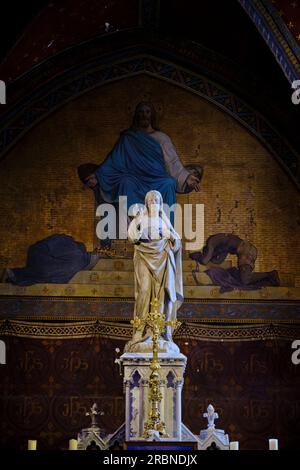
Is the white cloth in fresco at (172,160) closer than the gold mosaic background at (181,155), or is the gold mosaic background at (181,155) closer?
the gold mosaic background at (181,155)

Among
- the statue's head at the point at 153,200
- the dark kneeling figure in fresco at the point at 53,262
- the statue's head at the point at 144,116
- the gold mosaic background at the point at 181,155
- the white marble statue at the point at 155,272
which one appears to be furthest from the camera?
the statue's head at the point at 144,116

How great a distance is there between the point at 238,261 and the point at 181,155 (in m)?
→ 2.09

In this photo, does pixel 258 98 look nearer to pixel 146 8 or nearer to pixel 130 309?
pixel 146 8

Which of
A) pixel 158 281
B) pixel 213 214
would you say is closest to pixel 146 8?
pixel 213 214

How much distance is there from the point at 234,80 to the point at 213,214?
2439mm

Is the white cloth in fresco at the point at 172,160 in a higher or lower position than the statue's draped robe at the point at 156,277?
higher

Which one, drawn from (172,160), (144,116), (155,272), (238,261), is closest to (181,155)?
(172,160)

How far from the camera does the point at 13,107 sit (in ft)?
53.3

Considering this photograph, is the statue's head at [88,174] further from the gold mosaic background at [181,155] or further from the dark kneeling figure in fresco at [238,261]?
the dark kneeling figure in fresco at [238,261]

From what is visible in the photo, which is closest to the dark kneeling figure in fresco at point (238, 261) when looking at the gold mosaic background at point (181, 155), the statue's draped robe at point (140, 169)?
the gold mosaic background at point (181, 155)

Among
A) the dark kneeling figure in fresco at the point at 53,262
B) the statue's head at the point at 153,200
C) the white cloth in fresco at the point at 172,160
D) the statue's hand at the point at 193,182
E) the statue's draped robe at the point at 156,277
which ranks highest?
the white cloth in fresco at the point at 172,160

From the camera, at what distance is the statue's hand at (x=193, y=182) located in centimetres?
1605

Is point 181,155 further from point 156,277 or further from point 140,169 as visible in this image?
point 156,277

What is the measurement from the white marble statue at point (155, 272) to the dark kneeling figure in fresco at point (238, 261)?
383 centimetres
